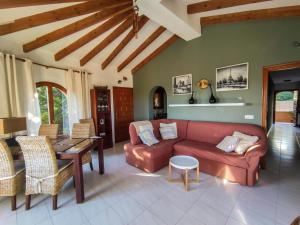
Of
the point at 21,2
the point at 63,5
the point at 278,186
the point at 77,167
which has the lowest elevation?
the point at 278,186

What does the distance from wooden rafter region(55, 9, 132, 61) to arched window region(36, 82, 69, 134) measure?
30.1 inches

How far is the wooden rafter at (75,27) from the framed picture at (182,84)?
92.3 inches

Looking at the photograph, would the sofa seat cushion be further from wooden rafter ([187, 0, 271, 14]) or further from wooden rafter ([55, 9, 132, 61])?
wooden rafter ([55, 9, 132, 61])

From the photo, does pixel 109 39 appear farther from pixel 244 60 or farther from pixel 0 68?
pixel 244 60

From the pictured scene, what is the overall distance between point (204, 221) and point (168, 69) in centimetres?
401

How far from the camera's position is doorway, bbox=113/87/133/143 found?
5.33 meters

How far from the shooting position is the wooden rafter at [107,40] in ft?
11.5

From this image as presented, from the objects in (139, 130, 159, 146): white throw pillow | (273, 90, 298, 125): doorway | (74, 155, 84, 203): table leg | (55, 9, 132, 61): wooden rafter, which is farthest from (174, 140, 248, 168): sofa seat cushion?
(273, 90, 298, 125): doorway

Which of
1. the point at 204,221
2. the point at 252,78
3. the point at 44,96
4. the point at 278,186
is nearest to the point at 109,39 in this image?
the point at 44,96

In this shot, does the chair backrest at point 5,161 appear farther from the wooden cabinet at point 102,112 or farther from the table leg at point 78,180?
the wooden cabinet at point 102,112

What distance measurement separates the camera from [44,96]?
3.81 meters

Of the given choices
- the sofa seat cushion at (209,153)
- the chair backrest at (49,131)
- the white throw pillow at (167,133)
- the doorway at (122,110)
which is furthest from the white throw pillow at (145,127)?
the doorway at (122,110)

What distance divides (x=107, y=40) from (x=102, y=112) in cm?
208

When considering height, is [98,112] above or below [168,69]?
below
